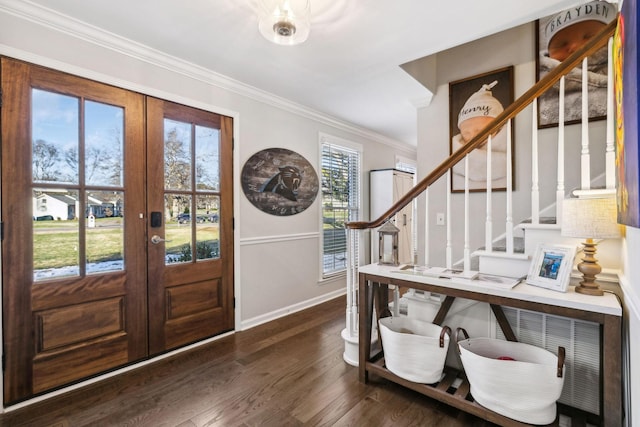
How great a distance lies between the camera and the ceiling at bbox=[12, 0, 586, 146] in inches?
72.4

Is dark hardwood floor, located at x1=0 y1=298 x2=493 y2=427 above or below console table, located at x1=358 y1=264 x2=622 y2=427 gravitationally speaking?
below

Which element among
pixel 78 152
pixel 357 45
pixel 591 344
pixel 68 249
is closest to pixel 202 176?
pixel 78 152

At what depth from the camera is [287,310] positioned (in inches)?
135

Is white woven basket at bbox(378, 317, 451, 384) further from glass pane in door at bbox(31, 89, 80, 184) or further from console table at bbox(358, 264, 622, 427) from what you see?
glass pane in door at bbox(31, 89, 80, 184)

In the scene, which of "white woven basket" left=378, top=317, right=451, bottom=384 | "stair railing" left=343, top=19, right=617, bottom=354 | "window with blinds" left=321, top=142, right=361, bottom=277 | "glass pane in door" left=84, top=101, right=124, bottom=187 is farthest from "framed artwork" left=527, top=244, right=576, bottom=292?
"glass pane in door" left=84, top=101, right=124, bottom=187

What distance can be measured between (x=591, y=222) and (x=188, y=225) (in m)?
2.69

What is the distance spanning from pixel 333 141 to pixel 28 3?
3000 millimetres

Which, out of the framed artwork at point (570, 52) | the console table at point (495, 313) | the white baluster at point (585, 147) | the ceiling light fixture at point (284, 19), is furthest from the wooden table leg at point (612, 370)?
the ceiling light fixture at point (284, 19)

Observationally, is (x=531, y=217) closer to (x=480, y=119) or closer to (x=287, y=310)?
(x=480, y=119)

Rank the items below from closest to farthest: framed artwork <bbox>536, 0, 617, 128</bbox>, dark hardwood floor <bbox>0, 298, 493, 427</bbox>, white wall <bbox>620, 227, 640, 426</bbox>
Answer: white wall <bbox>620, 227, 640, 426</bbox> → dark hardwood floor <bbox>0, 298, 493, 427</bbox> → framed artwork <bbox>536, 0, 617, 128</bbox>

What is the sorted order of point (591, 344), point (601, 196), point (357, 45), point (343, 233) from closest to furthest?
1. point (601, 196)
2. point (591, 344)
3. point (357, 45)
4. point (343, 233)

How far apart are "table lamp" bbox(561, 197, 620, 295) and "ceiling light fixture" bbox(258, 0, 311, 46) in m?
1.64

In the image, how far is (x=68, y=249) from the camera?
202cm

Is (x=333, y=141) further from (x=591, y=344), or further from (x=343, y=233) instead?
(x=591, y=344)
